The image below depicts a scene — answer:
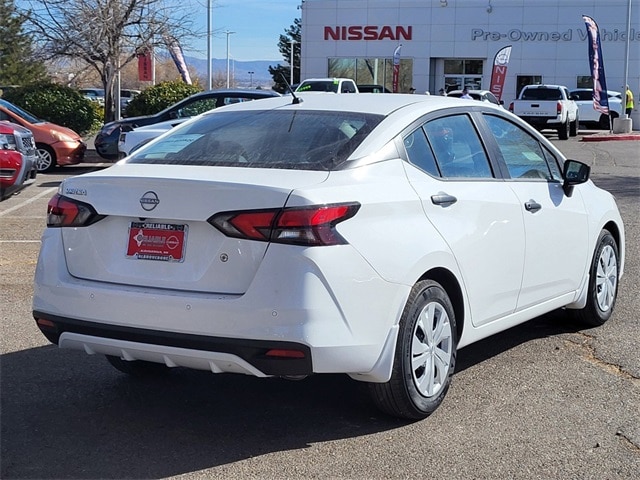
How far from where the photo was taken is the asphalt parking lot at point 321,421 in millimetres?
4148

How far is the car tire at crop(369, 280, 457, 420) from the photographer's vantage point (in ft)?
14.6

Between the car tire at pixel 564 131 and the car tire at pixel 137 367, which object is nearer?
the car tire at pixel 137 367

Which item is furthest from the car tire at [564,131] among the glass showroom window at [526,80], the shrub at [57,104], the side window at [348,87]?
the glass showroom window at [526,80]


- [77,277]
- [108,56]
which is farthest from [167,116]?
[77,277]

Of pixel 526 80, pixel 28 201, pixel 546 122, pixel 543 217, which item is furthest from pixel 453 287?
pixel 526 80

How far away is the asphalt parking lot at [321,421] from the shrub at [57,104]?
16284mm

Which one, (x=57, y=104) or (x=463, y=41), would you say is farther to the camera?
(x=463, y=41)

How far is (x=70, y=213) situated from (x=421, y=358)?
190cm

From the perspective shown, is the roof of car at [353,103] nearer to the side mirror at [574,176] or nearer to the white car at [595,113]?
the side mirror at [574,176]

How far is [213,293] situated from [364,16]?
45569 millimetres

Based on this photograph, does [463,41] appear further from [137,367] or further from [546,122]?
[137,367]

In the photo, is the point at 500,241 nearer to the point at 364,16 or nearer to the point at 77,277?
the point at 77,277

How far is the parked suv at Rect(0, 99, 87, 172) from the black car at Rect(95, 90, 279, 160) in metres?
0.68

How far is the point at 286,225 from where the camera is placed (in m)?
4.04
